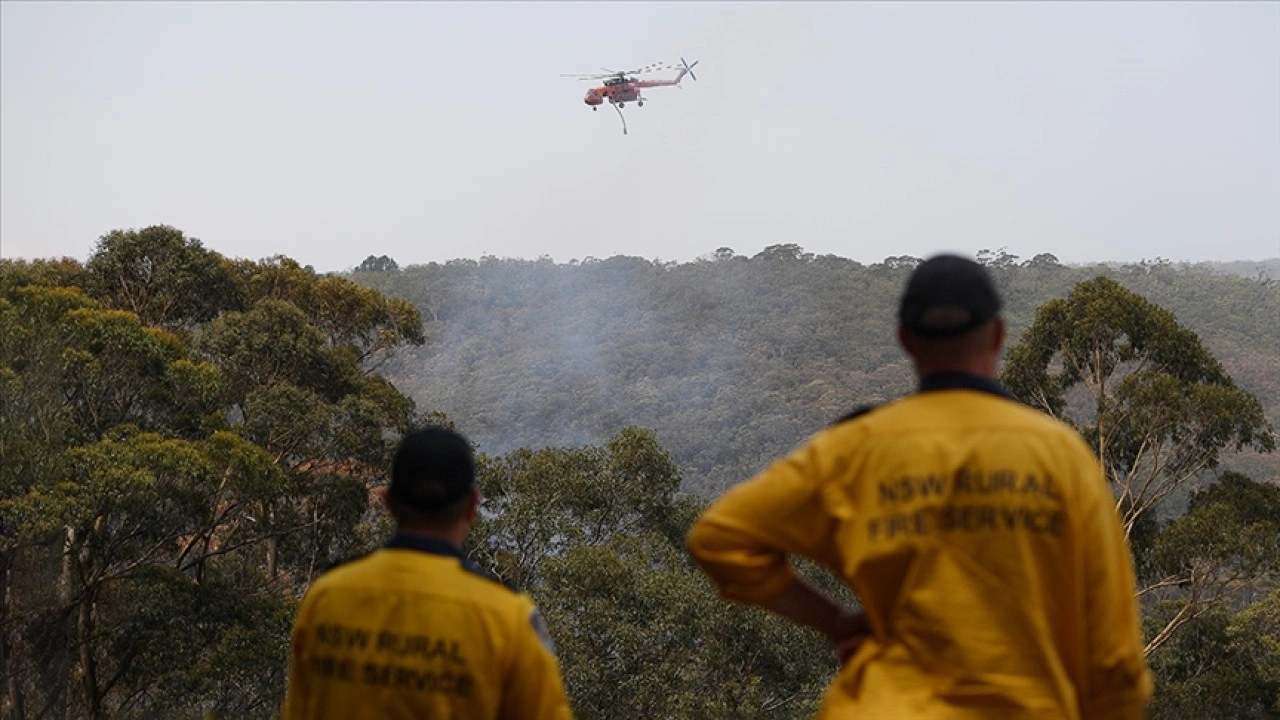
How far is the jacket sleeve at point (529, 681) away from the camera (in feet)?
9.32

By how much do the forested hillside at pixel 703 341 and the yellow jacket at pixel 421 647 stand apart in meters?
48.1

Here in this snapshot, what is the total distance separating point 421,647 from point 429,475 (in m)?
0.33

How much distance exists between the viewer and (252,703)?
859 inches

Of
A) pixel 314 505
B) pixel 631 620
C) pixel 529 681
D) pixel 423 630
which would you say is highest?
pixel 423 630

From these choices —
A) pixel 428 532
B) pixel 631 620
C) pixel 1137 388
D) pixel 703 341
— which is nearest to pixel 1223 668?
pixel 1137 388

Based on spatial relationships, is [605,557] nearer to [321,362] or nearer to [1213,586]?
[321,362]

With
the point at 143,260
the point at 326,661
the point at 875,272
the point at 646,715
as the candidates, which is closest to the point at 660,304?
the point at 875,272

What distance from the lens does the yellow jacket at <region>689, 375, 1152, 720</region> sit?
8.14 feet

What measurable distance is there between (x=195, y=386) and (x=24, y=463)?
3.68 meters

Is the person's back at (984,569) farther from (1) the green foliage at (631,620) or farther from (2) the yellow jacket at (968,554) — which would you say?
(1) the green foliage at (631,620)

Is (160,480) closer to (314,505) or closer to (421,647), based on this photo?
(314,505)

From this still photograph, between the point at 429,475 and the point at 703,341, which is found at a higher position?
the point at 429,475

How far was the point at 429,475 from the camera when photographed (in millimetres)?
2916

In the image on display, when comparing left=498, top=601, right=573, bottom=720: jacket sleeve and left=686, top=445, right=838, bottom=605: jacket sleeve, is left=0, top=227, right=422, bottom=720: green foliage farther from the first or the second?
left=686, top=445, right=838, bottom=605: jacket sleeve
